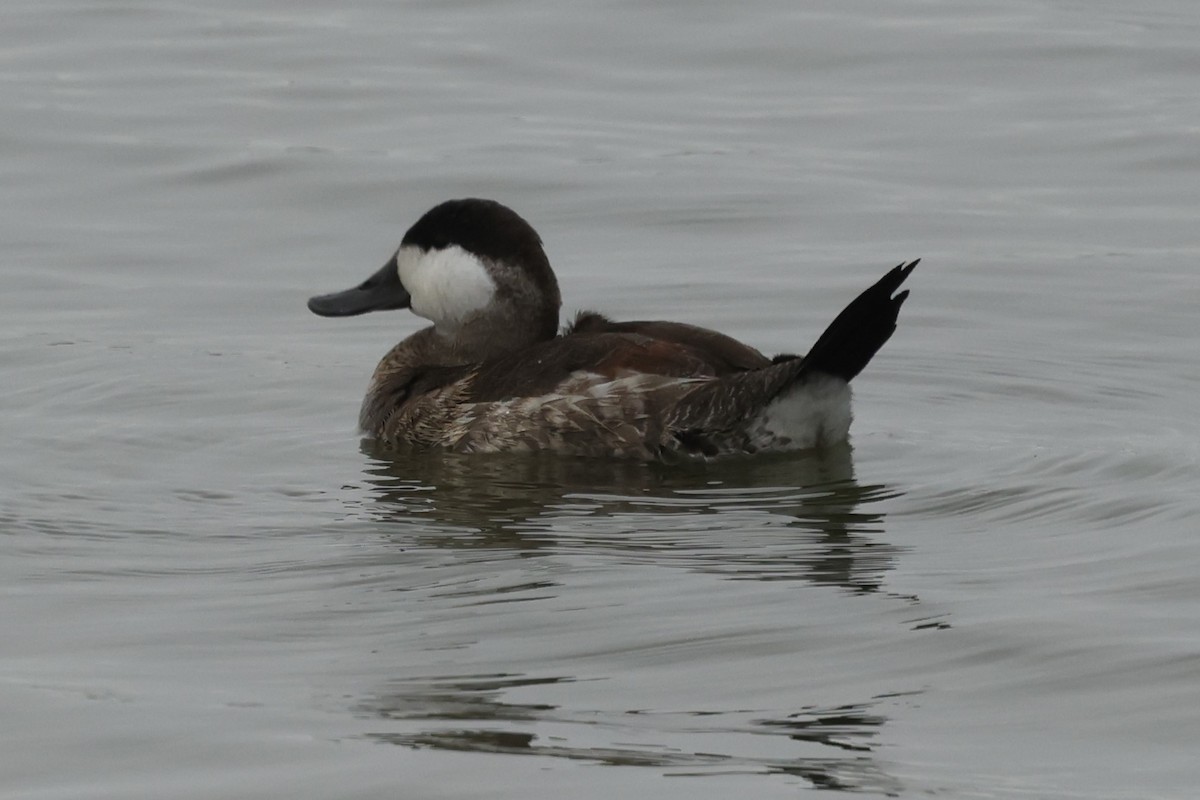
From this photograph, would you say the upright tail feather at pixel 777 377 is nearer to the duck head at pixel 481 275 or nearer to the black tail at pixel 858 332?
the black tail at pixel 858 332

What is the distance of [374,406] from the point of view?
839 cm

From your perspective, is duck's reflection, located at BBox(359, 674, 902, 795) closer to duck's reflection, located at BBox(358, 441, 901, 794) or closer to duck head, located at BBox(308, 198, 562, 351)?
duck's reflection, located at BBox(358, 441, 901, 794)

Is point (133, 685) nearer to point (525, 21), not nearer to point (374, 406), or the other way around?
point (374, 406)

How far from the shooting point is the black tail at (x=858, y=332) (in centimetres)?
689

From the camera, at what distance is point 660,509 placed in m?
6.98

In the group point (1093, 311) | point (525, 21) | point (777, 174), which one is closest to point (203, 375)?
point (1093, 311)

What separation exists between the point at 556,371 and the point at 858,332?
1.18 metres

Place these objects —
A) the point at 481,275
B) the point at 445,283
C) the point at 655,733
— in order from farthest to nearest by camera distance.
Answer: the point at 445,283 → the point at 481,275 → the point at 655,733

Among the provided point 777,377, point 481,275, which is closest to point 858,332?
point 777,377

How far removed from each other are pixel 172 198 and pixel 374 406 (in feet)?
15.1

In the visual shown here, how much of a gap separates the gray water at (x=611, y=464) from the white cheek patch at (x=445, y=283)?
1.81ft

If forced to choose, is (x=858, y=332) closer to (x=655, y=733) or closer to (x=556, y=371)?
(x=556, y=371)

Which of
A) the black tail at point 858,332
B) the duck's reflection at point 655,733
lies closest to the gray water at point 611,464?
the duck's reflection at point 655,733

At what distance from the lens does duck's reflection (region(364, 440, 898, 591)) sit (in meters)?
6.26
